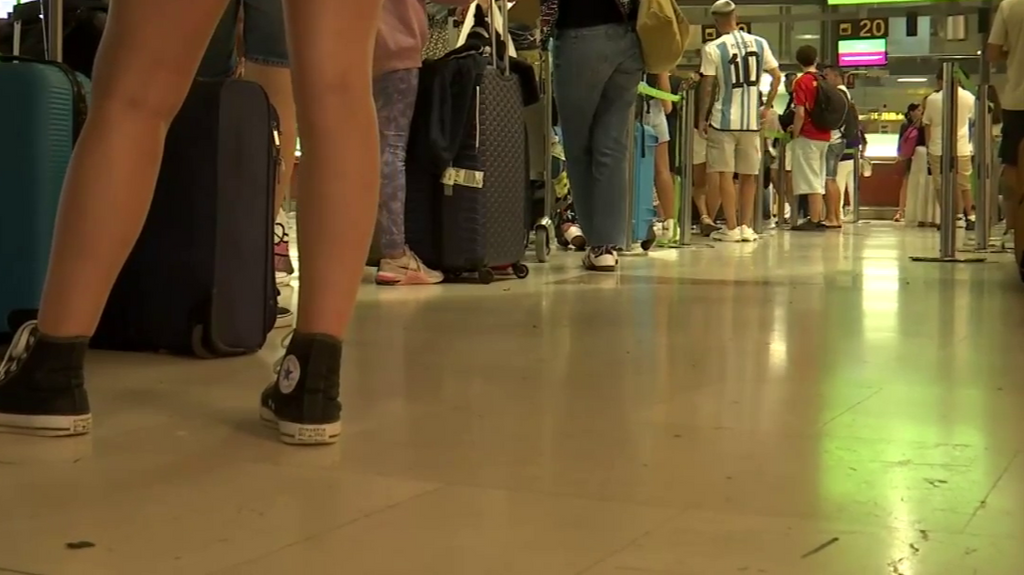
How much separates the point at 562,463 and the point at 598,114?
3318 mm

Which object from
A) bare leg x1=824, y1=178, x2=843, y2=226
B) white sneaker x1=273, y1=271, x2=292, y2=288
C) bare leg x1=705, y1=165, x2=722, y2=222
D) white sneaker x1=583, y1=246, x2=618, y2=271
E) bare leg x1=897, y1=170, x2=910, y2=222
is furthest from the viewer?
bare leg x1=897, y1=170, x2=910, y2=222

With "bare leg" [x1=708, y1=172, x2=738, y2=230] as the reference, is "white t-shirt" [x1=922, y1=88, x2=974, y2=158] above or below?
above

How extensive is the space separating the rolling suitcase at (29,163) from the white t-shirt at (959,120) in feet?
30.6

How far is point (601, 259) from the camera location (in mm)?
4680

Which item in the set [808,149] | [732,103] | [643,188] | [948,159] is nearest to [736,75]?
[732,103]

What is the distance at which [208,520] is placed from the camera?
115 centimetres

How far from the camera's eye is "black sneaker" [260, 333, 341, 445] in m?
1.50

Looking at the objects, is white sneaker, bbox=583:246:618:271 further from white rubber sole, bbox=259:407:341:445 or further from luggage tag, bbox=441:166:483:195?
white rubber sole, bbox=259:407:341:445

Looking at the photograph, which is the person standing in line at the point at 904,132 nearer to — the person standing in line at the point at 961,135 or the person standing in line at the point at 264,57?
the person standing in line at the point at 961,135

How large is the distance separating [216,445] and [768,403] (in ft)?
2.70

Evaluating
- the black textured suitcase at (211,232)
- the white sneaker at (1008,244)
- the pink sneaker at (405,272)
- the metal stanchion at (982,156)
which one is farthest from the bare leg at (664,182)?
the black textured suitcase at (211,232)

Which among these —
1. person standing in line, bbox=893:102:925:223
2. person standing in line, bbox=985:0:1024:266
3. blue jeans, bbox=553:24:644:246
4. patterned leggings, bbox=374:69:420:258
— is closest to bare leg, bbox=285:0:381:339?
patterned leggings, bbox=374:69:420:258

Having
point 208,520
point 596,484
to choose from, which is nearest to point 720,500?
point 596,484

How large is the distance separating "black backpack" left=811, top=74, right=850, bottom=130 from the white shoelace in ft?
29.9
